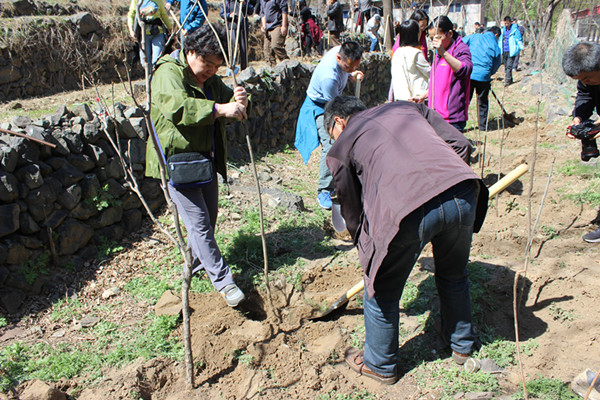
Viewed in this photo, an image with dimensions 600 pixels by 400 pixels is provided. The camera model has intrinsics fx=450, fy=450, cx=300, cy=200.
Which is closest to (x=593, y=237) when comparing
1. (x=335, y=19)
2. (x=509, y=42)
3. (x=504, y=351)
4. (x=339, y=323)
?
(x=504, y=351)

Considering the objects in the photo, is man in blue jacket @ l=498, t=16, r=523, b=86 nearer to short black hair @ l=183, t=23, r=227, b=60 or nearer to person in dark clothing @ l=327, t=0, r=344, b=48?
person in dark clothing @ l=327, t=0, r=344, b=48

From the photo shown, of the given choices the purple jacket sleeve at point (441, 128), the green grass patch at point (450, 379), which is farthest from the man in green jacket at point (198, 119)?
the green grass patch at point (450, 379)

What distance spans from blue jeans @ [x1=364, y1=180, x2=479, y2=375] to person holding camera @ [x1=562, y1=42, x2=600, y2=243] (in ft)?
5.68

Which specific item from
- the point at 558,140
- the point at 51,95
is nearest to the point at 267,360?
the point at 558,140

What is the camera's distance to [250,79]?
6.24m

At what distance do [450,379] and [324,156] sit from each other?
8.08ft

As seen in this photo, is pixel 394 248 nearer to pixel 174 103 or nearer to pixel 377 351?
pixel 377 351

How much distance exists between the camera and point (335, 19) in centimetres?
1043

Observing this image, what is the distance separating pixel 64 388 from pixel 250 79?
464cm

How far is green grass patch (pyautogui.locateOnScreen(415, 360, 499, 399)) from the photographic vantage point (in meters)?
2.49

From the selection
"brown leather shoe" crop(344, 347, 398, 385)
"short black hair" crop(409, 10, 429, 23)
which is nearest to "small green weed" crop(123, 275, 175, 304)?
"brown leather shoe" crop(344, 347, 398, 385)

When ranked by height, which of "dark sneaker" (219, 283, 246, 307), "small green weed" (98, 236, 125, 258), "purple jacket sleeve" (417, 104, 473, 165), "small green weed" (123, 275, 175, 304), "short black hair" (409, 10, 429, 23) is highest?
"short black hair" (409, 10, 429, 23)

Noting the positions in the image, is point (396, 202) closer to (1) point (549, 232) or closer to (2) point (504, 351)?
(2) point (504, 351)

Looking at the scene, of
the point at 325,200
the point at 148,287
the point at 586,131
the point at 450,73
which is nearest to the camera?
the point at 148,287
